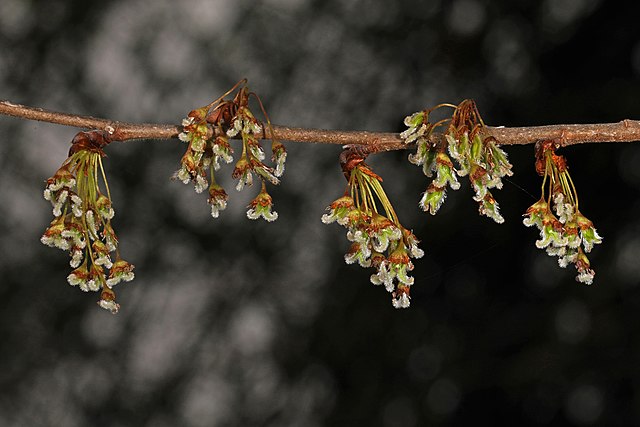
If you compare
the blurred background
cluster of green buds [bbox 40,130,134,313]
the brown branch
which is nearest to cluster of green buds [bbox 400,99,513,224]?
the brown branch

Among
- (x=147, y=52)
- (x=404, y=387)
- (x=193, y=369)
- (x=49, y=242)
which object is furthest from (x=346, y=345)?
(x=49, y=242)

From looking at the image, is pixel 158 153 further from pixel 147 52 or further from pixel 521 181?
pixel 521 181

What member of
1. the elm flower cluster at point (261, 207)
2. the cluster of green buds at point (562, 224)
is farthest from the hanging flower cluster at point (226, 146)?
the cluster of green buds at point (562, 224)

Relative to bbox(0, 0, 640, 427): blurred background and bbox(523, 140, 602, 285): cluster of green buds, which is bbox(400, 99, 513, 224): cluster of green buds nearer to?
bbox(523, 140, 602, 285): cluster of green buds

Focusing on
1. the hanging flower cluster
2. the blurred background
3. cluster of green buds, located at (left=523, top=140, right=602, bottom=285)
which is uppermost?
the blurred background

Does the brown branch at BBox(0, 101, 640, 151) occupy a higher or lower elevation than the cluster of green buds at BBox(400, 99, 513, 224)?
higher

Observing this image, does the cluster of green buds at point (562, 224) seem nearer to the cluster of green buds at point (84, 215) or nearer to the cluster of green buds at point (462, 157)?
the cluster of green buds at point (462, 157)
